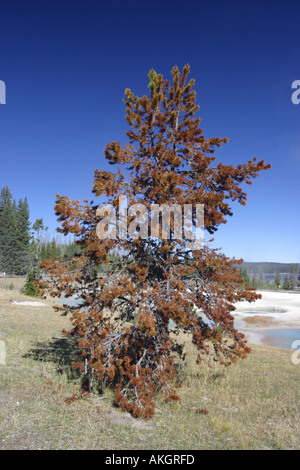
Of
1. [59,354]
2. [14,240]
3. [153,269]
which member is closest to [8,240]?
[14,240]

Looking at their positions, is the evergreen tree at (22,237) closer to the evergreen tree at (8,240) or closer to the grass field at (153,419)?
the evergreen tree at (8,240)

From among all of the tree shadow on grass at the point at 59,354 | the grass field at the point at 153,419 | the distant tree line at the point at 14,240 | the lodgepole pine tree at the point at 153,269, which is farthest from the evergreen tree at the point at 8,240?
the lodgepole pine tree at the point at 153,269

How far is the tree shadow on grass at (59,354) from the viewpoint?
10547 millimetres

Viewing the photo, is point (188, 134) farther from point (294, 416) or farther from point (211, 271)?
point (294, 416)

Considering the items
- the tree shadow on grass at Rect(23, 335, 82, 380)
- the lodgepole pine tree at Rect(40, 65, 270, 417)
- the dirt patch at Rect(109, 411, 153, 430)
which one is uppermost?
the lodgepole pine tree at Rect(40, 65, 270, 417)

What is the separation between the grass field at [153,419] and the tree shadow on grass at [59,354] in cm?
5

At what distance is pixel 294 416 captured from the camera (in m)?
7.93

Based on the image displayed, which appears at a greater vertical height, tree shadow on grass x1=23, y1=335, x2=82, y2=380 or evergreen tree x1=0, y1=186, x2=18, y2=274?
evergreen tree x1=0, y1=186, x2=18, y2=274

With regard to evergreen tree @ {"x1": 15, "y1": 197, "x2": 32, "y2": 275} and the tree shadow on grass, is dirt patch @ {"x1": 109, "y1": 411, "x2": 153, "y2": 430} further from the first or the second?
evergreen tree @ {"x1": 15, "y1": 197, "x2": 32, "y2": 275}

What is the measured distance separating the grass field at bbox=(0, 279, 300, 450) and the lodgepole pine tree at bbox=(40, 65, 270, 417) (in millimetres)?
681

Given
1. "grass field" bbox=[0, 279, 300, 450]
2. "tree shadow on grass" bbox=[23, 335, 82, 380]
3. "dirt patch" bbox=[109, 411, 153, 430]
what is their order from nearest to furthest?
"grass field" bbox=[0, 279, 300, 450] → "dirt patch" bbox=[109, 411, 153, 430] → "tree shadow on grass" bbox=[23, 335, 82, 380]

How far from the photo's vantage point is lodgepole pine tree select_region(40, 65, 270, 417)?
7957 millimetres

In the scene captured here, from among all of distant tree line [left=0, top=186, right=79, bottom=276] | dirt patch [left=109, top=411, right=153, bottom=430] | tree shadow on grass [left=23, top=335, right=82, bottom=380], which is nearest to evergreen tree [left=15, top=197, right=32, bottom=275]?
distant tree line [left=0, top=186, right=79, bottom=276]

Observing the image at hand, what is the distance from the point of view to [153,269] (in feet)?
31.2
